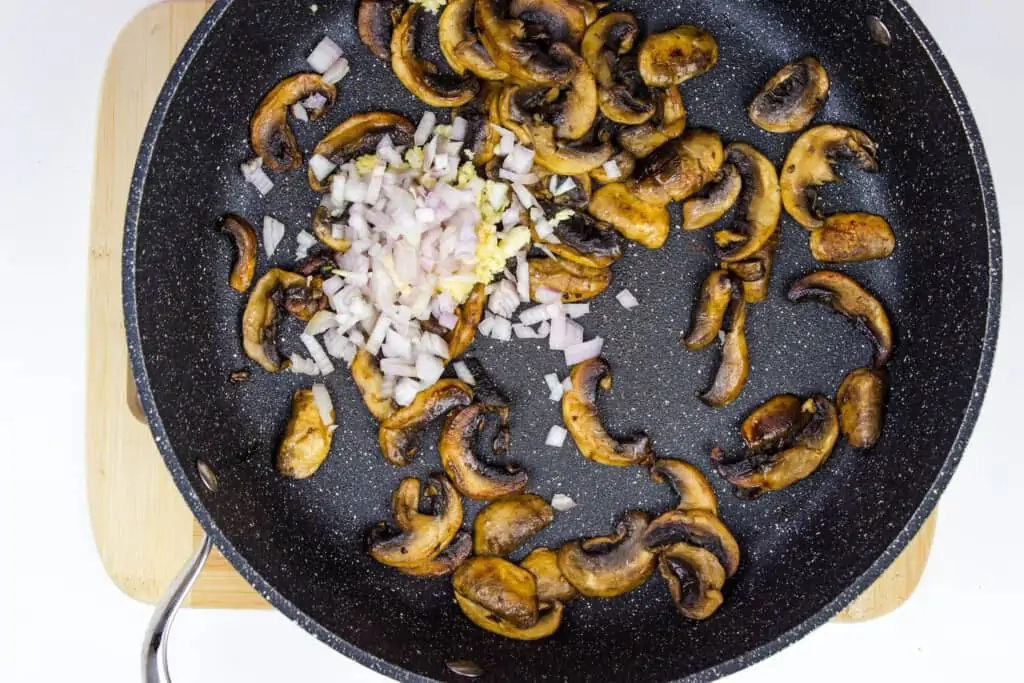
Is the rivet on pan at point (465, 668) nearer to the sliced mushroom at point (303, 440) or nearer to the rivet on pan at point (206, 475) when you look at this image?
the sliced mushroom at point (303, 440)

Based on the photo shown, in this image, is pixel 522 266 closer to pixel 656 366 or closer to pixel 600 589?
pixel 656 366

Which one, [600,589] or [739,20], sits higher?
[739,20]

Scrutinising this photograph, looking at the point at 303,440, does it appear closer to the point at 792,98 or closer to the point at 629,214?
the point at 629,214

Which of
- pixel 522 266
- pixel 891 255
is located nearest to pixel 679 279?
pixel 522 266

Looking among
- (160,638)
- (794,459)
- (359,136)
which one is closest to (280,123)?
(359,136)

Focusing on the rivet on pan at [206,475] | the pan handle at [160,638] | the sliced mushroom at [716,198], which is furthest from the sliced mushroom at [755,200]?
the pan handle at [160,638]

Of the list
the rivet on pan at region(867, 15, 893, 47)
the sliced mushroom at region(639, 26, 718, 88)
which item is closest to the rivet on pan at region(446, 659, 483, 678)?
the sliced mushroom at region(639, 26, 718, 88)
